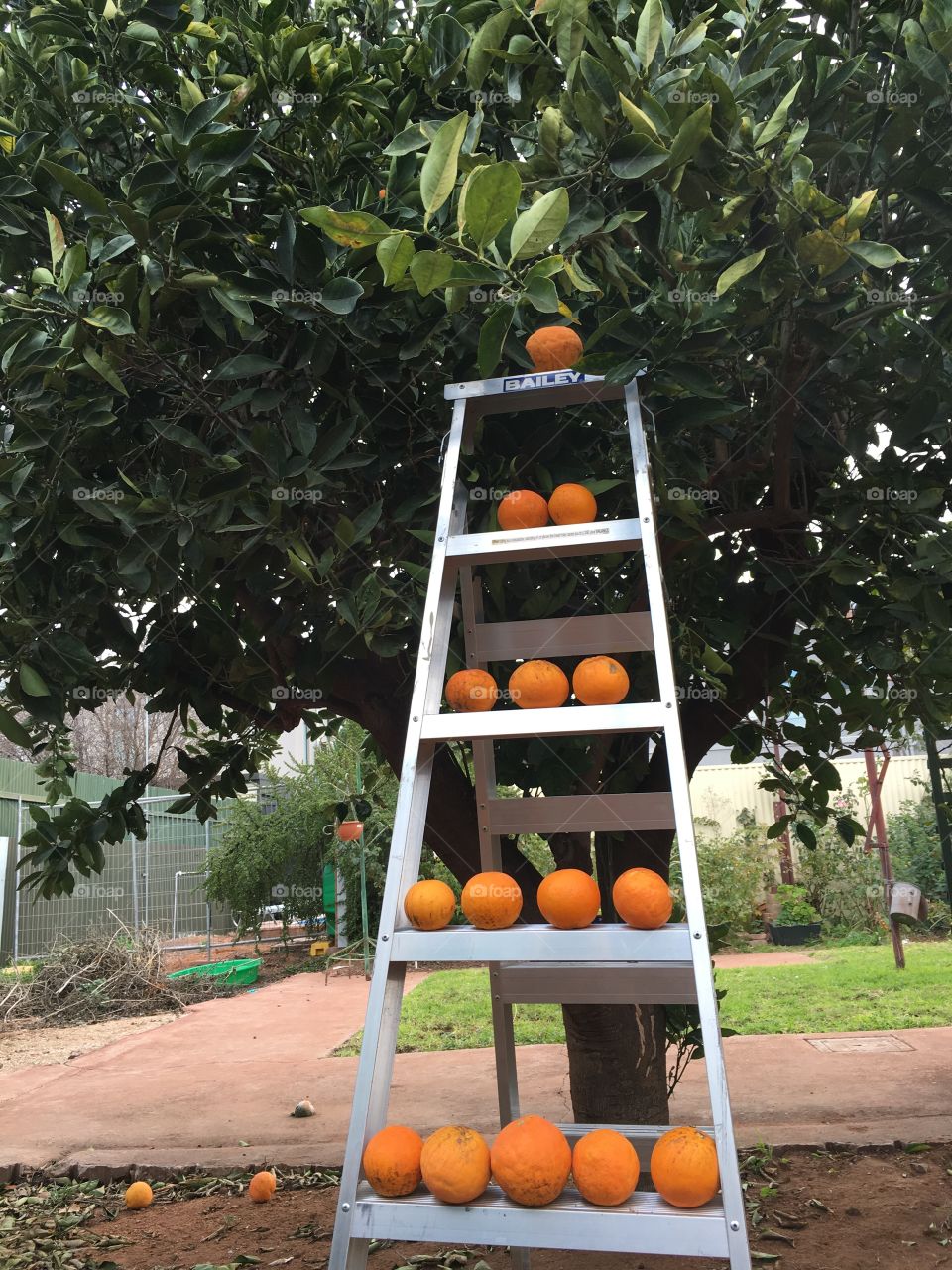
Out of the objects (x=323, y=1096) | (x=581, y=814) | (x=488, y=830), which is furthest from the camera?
(x=323, y=1096)

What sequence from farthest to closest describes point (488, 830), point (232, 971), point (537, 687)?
1. point (232, 971)
2. point (488, 830)
3. point (537, 687)

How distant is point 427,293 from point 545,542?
0.57 m

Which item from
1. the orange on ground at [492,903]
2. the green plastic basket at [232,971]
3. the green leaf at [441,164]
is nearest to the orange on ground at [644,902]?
the orange on ground at [492,903]

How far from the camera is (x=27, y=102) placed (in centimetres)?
220

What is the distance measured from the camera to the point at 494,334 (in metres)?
1.78

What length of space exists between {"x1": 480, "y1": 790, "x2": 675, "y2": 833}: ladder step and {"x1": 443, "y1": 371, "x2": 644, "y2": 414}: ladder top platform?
3.06 ft

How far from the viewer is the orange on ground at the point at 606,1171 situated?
4.81 feet

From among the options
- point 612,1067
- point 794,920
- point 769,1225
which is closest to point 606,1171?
point 612,1067

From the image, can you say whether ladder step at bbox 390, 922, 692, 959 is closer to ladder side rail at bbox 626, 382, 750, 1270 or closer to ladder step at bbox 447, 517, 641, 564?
ladder side rail at bbox 626, 382, 750, 1270

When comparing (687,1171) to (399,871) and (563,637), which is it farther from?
(563,637)

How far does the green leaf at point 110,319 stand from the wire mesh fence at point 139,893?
7.81m

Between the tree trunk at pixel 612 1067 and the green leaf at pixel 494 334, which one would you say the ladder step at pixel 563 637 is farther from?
the tree trunk at pixel 612 1067

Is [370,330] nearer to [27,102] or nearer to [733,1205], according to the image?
[27,102]

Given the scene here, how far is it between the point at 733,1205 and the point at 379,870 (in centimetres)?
963
